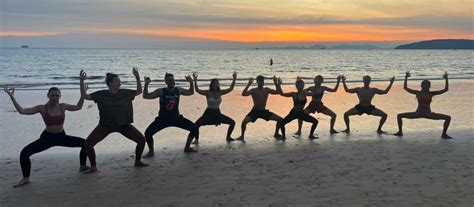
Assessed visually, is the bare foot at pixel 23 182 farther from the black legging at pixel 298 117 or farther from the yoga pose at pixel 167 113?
the black legging at pixel 298 117

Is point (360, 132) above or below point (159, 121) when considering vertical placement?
below

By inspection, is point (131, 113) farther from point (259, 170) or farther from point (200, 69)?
point (200, 69)

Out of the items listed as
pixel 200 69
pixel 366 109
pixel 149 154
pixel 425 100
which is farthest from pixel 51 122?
pixel 200 69

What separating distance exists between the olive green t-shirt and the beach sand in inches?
36.0

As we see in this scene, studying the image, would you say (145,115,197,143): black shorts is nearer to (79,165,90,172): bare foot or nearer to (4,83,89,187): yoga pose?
(79,165,90,172): bare foot

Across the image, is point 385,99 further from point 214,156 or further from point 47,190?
point 47,190

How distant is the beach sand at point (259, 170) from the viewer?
21.6 ft

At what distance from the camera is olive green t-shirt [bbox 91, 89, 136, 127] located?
323 inches

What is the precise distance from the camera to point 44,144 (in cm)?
771

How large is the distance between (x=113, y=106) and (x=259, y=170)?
291 centimetres

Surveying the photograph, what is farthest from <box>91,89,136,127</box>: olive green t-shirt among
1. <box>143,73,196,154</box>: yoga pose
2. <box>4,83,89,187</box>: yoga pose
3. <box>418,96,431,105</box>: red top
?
<box>418,96,431,105</box>: red top

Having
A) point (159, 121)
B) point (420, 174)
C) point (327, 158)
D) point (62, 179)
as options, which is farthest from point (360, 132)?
point (62, 179)

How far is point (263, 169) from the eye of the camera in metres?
8.16

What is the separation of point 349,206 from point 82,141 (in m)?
4.85
